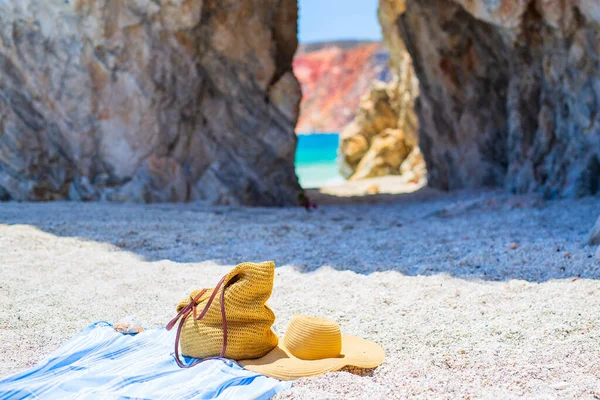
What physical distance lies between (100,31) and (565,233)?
20.9 feet

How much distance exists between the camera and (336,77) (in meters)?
69.5

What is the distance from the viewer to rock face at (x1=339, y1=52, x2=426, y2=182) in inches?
782

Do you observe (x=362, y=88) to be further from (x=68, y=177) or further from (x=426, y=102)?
(x=68, y=177)

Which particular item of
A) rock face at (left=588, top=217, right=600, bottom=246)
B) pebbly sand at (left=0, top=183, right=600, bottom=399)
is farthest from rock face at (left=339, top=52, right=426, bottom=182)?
rock face at (left=588, top=217, right=600, bottom=246)

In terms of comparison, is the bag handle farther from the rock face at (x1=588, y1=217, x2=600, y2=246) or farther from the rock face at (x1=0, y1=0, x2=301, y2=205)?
the rock face at (x1=0, y1=0, x2=301, y2=205)

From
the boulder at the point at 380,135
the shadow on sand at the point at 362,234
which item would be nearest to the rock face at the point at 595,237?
the shadow on sand at the point at 362,234

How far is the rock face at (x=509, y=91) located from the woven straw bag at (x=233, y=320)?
5.56 metres

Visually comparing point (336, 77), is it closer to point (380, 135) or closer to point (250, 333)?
point (380, 135)

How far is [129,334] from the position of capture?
3.07 metres

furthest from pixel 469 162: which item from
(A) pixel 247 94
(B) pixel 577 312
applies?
(B) pixel 577 312

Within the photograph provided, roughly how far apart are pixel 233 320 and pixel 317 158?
189ft

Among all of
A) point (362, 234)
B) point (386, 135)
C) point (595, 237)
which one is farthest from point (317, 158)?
point (595, 237)

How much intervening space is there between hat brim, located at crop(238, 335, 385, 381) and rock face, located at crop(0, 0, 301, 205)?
5772 mm

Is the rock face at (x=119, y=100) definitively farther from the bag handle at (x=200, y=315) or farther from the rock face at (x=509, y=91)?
the bag handle at (x=200, y=315)
